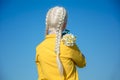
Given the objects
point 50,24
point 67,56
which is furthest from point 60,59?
point 50,24

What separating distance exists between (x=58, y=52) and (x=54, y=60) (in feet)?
0.11

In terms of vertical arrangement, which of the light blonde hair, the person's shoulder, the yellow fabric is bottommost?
the yellow fabric

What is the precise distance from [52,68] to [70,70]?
6cm

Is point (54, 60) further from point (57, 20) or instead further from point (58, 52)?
point (57, 20)

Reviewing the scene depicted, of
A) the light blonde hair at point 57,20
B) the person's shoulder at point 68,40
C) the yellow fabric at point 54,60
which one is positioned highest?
the light blonde hair at point 57,20

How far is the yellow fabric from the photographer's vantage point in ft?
2.77

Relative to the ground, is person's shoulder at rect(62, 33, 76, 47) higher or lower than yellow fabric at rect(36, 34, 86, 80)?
higher

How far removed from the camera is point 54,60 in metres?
0.85

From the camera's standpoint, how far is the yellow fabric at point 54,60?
85cm

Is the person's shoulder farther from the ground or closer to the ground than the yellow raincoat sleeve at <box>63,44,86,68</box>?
farther from the ground

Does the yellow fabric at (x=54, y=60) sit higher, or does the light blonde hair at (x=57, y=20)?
the light blonde hair at (x=57, y=20)

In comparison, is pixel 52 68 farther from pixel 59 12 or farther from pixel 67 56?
pixel 59 12

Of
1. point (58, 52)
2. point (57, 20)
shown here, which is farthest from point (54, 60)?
point (57, 20)

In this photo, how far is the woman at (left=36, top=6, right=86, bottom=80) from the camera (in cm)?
84
